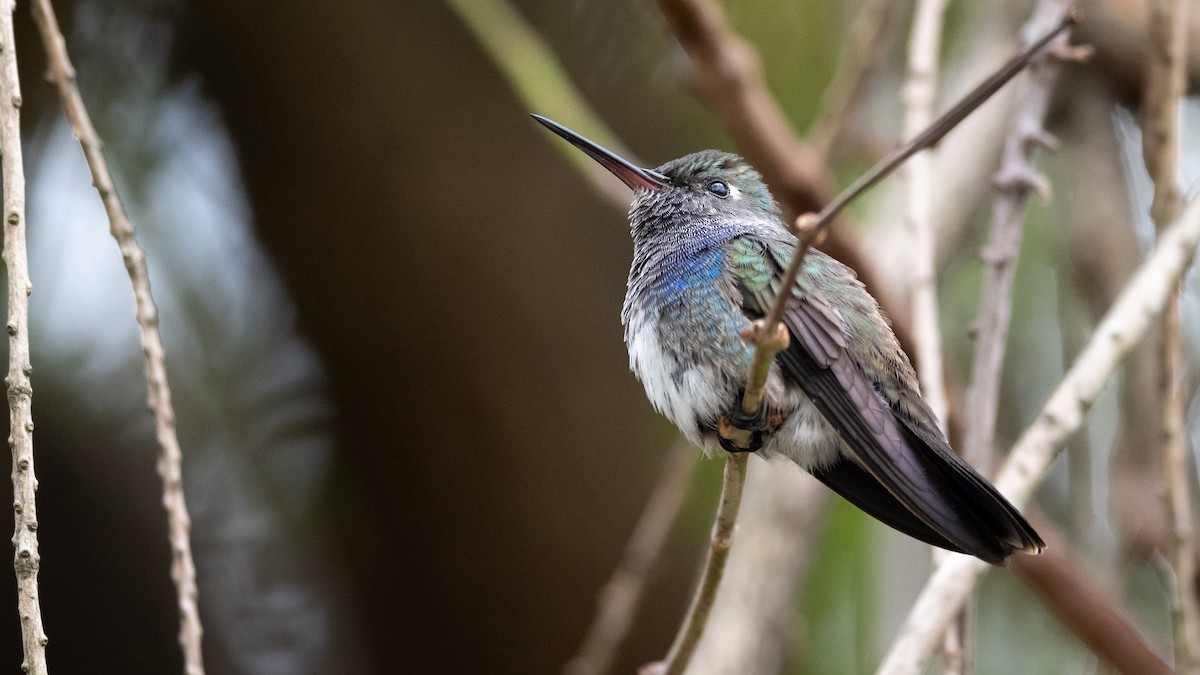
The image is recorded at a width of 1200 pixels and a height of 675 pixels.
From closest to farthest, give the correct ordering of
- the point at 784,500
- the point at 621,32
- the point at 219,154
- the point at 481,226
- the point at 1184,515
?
1. the point at 1184,515
2. the point at 784,500
3. the point at 219,154
4. the point at 481,226
5. the point at 621,32

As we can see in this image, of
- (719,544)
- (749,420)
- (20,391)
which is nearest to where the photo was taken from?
(20,391)

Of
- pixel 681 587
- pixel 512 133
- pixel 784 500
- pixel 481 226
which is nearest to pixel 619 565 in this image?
pixel 681 587

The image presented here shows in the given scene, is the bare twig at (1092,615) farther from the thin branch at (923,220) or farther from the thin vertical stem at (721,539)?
the thin vertical stem at (721,539)

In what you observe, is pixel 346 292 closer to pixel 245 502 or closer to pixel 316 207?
pixel 316 207

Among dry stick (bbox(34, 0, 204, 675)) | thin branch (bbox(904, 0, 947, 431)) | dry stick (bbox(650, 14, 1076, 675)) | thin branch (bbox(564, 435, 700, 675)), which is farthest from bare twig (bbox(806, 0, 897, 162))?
dry stick (bbox(34, 0, 204, 675))

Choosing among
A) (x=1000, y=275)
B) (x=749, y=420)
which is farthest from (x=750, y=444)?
(x=1000, y=275)

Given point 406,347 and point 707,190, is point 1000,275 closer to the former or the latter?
point 707,190
